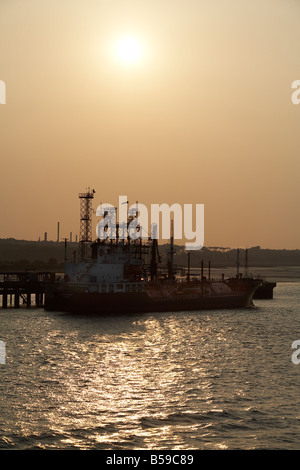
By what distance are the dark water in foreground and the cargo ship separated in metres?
19.0

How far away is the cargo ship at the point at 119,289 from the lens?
89625mm

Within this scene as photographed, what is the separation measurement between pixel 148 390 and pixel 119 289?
54.2 m

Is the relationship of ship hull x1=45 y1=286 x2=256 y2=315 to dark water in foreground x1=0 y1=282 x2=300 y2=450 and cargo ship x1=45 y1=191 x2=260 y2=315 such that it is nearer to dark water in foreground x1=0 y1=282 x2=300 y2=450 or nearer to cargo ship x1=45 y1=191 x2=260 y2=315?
cargo ship x1=45 y1=191 x2=260 y2=315

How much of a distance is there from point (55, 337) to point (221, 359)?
62.4 ft

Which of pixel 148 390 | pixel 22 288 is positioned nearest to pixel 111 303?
pixel 22 288

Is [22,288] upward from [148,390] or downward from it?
upward

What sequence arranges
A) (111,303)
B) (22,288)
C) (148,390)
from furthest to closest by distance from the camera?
(22,288) < (111,303) < (148,390)

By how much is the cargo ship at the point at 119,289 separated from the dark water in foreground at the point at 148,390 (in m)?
19.0

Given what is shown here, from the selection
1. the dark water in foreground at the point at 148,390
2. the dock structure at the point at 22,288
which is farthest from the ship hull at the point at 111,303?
the dark water in foreground at the point at 148,390

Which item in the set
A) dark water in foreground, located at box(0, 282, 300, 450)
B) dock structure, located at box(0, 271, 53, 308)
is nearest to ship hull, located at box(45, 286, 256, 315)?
dock structure, located at box(0, 271, 53, 308)

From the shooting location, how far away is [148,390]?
3862 cm

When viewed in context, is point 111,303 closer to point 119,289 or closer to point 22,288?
point 119,289

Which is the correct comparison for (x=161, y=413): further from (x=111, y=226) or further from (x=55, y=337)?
(x=111, y=226)

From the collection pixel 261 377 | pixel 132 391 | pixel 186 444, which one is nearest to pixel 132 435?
pixel 186 444
